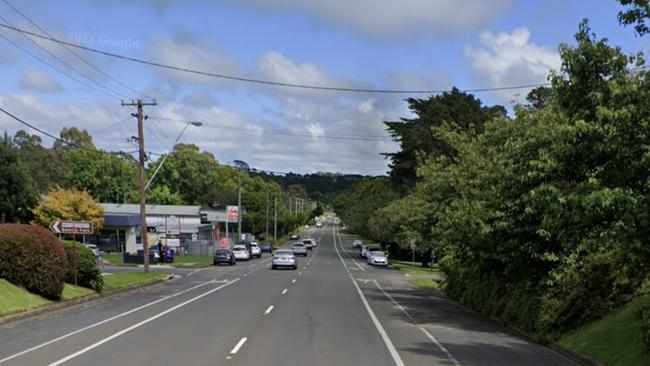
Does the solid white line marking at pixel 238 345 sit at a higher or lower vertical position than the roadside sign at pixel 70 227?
lower

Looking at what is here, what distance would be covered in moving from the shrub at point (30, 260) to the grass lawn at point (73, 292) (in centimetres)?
101

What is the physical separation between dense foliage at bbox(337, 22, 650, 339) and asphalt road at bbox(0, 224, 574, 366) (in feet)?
5.24

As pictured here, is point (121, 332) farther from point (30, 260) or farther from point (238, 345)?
point (30, 260)

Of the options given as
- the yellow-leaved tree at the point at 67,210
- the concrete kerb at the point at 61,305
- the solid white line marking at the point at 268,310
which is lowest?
the solid white line marking at the point at 268,310

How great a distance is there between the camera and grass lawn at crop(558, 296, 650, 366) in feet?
41.8

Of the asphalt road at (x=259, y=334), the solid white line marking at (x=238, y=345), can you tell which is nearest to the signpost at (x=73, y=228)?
the asphalt road at (x=259, y=334)

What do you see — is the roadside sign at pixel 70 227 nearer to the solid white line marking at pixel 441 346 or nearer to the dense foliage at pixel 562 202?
the dense foliage at pixel 562 202

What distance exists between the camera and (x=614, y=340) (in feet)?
46.0

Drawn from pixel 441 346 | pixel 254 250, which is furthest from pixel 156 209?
pixel 441 346

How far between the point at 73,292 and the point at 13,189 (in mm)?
44928

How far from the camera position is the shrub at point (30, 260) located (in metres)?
21.9

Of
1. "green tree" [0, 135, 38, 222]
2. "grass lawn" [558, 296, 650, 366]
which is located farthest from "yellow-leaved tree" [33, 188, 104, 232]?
"grass lawn" [558, 296, 650, 366]

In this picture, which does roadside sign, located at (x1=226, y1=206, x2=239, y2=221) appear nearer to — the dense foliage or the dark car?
the dark car

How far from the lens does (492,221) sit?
22109 millimetres
